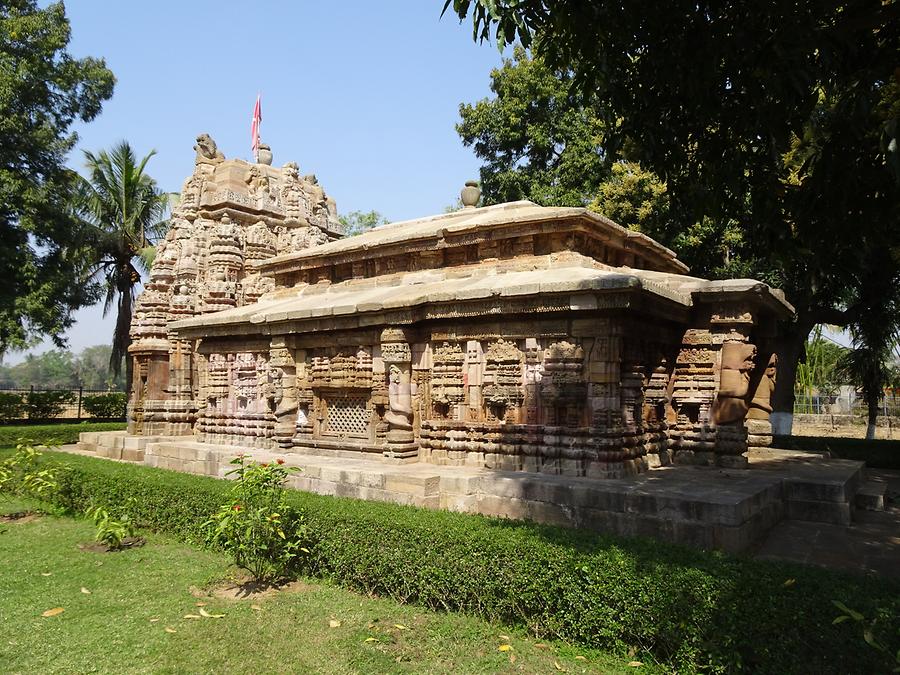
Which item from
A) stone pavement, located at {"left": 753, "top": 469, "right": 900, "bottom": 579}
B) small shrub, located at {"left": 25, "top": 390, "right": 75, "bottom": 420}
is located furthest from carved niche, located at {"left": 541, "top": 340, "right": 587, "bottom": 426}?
small shrub, located at {"left": 25, "top": 390, "right": 75, "bottom": 420}

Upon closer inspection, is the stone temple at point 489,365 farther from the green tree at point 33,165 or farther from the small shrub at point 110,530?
the green tree at point 33,165

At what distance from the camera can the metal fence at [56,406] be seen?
74.1ft

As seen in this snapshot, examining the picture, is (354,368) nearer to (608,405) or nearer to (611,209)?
(608,405)

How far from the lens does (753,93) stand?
15.7 feet

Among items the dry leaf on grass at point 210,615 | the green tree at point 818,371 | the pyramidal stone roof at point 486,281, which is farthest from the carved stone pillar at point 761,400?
the green tree at point 818,371

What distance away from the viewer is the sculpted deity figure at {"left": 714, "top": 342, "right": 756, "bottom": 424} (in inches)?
324

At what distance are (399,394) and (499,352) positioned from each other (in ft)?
5.71

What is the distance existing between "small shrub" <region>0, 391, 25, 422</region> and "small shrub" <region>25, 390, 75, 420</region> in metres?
0.25

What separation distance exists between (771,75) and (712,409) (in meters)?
5.24

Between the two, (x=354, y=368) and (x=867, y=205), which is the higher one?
(x=867, y=205)

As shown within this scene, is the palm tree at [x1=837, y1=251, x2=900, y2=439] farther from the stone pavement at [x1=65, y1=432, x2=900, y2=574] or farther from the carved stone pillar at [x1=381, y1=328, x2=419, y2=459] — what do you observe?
the carved stone pillar at [x1=381, y1=328, x2=419, y2=459]

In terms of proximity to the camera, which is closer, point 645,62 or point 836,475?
point 645,62

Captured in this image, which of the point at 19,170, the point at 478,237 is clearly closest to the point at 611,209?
the point at 478,237

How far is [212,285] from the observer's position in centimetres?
1467
